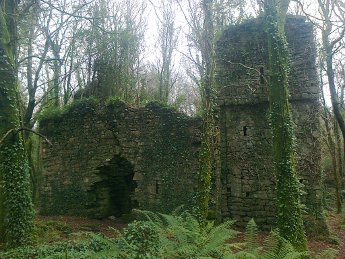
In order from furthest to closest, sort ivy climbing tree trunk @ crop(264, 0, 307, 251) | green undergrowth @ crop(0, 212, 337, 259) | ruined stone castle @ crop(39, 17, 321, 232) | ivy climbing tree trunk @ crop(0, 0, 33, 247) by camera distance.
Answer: ruined stone castle @ crop(39, 17, 321, 232), ivy climbing tree trunk @ crop(0, 0, 33, 247), ivy climbing tree trunk @ crop(264, 0, 307, 251), green undergrowth @ crop(0, 212, 337, 259)

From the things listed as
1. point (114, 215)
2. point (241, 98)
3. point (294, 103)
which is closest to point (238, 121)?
point (241, 98)

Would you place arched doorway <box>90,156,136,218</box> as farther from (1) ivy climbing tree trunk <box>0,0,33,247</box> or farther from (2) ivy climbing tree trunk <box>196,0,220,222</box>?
(1) ivy climbing tree trunk <box>0,0,33,247</box>

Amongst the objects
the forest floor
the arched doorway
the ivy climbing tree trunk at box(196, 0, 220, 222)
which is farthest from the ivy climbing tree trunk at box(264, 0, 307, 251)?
the arched doorway

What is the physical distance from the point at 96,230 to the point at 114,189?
2889 mm

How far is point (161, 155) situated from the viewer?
1190 cm

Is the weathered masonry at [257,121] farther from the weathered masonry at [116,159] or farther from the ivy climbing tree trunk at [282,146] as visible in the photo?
the ivy climbing tree trunk at [282,146]

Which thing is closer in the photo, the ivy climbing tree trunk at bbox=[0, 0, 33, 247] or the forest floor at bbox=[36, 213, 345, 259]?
the ivy climbing tree trunk at bbox=[0, 0, 33, 247]

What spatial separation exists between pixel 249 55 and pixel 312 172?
4.07m

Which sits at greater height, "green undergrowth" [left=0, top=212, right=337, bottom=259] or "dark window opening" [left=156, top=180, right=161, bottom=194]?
"dark window opening" [left=156, top=180, right=161, bottom=194]

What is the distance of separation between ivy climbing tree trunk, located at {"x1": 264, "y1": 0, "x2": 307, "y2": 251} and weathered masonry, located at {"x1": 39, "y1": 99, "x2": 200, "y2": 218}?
15.0ft

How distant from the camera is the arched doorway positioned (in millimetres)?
12836

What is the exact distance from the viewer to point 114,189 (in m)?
13.6

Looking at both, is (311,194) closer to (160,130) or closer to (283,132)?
(283,132)

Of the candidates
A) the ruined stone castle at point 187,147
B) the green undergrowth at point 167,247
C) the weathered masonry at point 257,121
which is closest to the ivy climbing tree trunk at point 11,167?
the green undergrowth at point 167,247
